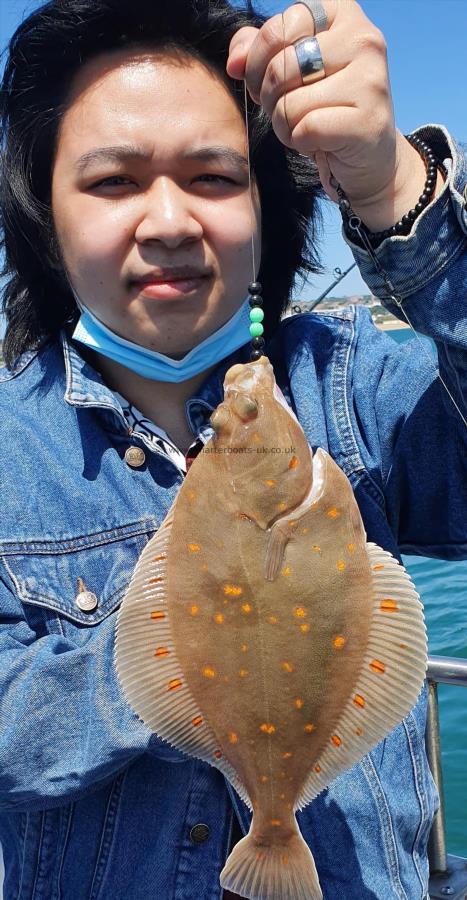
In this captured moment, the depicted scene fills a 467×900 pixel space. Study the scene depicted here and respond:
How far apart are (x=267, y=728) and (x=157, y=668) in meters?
0.31

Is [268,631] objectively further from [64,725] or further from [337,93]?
[337,93]

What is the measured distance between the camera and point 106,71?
2.46 metres

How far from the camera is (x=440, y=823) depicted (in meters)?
3.23

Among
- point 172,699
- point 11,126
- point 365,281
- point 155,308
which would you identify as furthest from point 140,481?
point 11,126

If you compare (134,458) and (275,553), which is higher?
(275,553)

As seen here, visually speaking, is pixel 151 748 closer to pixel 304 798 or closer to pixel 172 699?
pixel 172 699

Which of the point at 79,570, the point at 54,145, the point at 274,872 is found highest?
the point at 54,145

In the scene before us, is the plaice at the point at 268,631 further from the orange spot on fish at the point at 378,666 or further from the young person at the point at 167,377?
the young person at the point at 167,377

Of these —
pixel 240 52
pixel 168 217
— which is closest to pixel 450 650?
pixel 168 217

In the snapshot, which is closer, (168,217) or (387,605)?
(387,605)

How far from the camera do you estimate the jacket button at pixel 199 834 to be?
217 cm

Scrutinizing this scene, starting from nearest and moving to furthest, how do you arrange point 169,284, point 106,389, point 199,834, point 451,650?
point 199,834, point 169,284, point 106,389, point 451,650

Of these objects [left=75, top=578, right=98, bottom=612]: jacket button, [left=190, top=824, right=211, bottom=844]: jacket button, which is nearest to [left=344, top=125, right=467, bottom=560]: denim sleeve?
[left=75, top=578, right=98, bottom=612]: jacket button

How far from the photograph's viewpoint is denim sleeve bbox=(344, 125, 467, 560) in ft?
6.90
